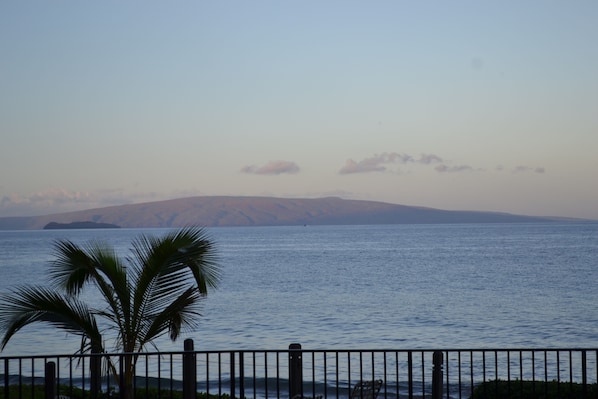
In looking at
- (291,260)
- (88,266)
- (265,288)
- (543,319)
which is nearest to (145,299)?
(88,266)

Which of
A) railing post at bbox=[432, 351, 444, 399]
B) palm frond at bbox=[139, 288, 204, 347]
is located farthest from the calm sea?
railing post at bbox=[432, 351, 444, 399]

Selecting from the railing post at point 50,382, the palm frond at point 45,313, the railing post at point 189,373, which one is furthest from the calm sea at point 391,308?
the railing post at point 50,382

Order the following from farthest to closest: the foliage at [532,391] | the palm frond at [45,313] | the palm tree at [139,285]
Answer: the foliage at [532,391] < the palm tree at [139,285] < the palm frond at [45,313]

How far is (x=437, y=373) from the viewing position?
9.89m

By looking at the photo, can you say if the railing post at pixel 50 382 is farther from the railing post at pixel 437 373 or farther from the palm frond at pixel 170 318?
the railing post at pixel 437 373

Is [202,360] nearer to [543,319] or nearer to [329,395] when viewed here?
[329,395]

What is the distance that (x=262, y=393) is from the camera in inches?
791

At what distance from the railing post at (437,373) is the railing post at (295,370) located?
5.43 feet

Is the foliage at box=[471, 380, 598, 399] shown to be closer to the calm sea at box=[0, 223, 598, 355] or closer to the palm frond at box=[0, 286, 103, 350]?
the palm frond at box=[0, 286, 103, 350]

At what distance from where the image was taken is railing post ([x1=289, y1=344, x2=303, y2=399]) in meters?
10.2

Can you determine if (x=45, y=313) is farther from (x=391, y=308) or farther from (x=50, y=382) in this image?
(x=391, y=308)

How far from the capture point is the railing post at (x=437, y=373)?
32.0 feet

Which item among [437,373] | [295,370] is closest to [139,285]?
[295,370]

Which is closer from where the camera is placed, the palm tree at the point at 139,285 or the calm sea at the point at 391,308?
the palm tree at the point at 139,285
